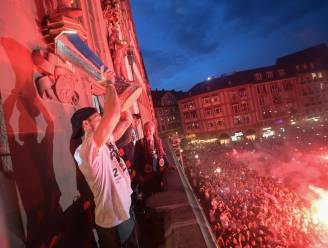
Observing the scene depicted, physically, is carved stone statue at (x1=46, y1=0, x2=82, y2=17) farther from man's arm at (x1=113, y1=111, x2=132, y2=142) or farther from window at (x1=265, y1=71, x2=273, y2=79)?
window at (x1=265, y1=71, x2=273, y2=79)

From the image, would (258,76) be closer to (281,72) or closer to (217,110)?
(281,72)

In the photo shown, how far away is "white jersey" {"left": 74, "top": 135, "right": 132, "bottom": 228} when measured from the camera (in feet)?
8.70

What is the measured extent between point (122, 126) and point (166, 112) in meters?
65.3

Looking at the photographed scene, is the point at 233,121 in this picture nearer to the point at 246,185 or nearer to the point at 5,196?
the point at 246,185

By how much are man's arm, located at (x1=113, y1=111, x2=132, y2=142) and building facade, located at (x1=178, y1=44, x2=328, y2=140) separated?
58.8 m

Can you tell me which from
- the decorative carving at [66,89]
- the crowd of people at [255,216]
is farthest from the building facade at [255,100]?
the decorative carving at [66,89]

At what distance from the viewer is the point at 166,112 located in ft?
227

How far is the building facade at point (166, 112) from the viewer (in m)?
68.6

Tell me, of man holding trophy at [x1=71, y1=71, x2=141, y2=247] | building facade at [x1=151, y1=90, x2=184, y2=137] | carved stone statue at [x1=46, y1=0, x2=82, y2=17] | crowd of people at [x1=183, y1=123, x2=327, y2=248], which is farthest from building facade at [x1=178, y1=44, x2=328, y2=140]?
man holding trophy at [x1=71, y1=71, x2=141, y2=247]

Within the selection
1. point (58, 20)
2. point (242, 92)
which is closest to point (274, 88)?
point (242, 92)

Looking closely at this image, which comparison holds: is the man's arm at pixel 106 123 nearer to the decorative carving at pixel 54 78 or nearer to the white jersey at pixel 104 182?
the white jersey at pixel 104 182

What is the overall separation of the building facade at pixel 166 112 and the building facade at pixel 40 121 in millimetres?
63659

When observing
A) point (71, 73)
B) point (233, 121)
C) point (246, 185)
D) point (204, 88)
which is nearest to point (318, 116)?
point (233, 121)

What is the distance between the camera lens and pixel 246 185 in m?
18.7
